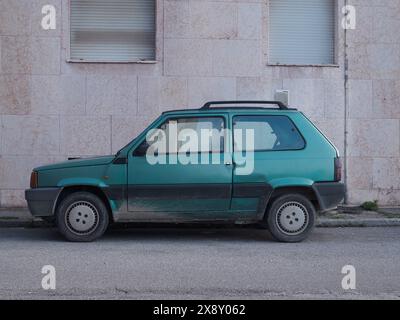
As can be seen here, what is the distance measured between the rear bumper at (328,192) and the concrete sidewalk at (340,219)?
190 cm

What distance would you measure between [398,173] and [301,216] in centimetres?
481

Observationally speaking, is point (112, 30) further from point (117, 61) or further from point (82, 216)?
point (82, 216)

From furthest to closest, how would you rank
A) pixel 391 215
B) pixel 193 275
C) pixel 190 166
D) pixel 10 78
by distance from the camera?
1. pixel 10 78
2. pixel 391 215
3. pixel 190 166
4. pixel 193 275

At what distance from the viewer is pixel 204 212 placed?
9430 mm

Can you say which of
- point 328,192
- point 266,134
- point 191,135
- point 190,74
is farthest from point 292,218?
point 190,74

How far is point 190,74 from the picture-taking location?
43.7 ft

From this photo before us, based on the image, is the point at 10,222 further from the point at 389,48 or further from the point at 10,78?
the point at 389,48

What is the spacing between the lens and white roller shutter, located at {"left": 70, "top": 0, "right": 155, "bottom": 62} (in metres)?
13.4

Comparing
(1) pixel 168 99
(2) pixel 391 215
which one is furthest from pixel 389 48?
(1) pixel 168 99

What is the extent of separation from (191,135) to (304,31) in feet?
17.7

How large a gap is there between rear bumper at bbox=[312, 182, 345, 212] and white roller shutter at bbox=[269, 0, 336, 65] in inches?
191

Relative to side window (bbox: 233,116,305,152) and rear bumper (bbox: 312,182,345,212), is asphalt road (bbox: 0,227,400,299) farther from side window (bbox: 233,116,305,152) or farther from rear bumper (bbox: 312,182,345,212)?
side window (bbox: 233,116,305,152)

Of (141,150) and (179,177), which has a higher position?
(141,150)

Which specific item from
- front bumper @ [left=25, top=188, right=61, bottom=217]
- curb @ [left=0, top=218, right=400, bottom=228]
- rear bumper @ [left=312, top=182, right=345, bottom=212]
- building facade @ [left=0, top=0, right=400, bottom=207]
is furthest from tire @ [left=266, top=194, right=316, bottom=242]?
building facade @ [left=0, top=0, right=400, bottom=207]
